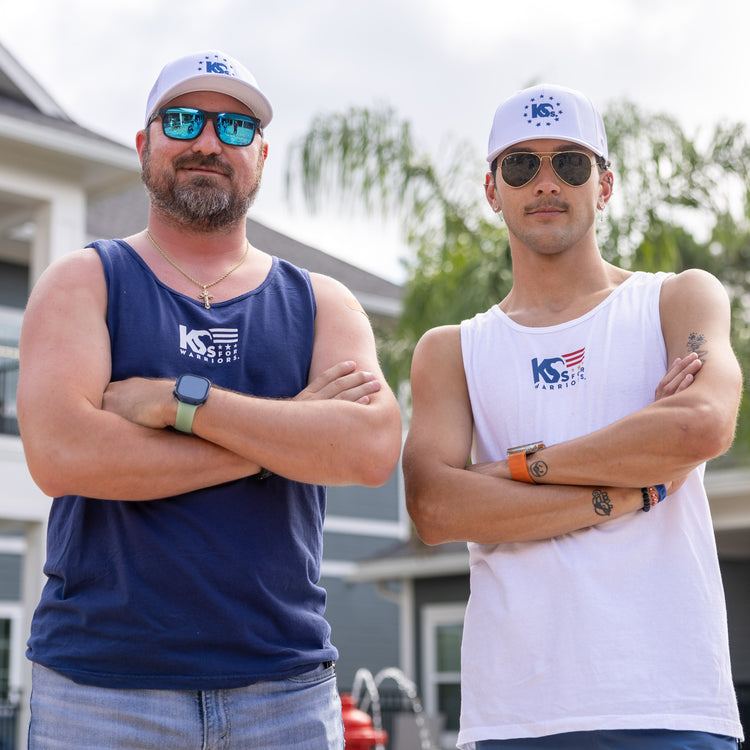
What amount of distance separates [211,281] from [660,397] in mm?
1178

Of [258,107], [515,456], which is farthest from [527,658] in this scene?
[258,107]

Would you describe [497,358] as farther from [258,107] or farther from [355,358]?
[258,107]

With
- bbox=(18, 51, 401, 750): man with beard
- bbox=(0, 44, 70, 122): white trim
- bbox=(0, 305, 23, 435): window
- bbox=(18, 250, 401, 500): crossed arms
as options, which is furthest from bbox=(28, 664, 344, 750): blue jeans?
bbox=(0, 44, 70, 122): white trim

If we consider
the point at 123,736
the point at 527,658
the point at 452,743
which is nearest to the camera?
the point at 123,736

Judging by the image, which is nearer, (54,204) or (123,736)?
(123,736)

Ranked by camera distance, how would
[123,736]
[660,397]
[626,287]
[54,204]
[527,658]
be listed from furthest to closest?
[54,204] < [626,287] < [660,397] < [527,658] < [123,736]

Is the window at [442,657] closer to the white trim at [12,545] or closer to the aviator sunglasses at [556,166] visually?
the white trim at [12,545]

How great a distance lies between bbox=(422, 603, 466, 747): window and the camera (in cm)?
1764

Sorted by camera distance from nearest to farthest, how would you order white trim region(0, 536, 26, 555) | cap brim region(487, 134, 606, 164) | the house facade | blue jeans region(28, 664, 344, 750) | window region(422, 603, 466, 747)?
blue jeans region(28, 664, 344, 750), cap brim region(487, 134, 606, 164), the house facade, white trim region(0, 536, 26, 555), window region(422, 603, 466, 747)

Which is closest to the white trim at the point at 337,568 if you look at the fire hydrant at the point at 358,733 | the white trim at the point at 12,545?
the white trim at the point at 12,545

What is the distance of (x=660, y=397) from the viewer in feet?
9.28

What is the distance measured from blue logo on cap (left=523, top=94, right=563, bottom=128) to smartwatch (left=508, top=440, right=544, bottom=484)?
2.85 feet

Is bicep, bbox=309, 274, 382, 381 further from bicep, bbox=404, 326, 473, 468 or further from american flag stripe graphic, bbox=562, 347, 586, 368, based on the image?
american flag stripe graphic, bbox=562, 347, 586, 368

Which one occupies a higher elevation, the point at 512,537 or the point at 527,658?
the point at 512,537
